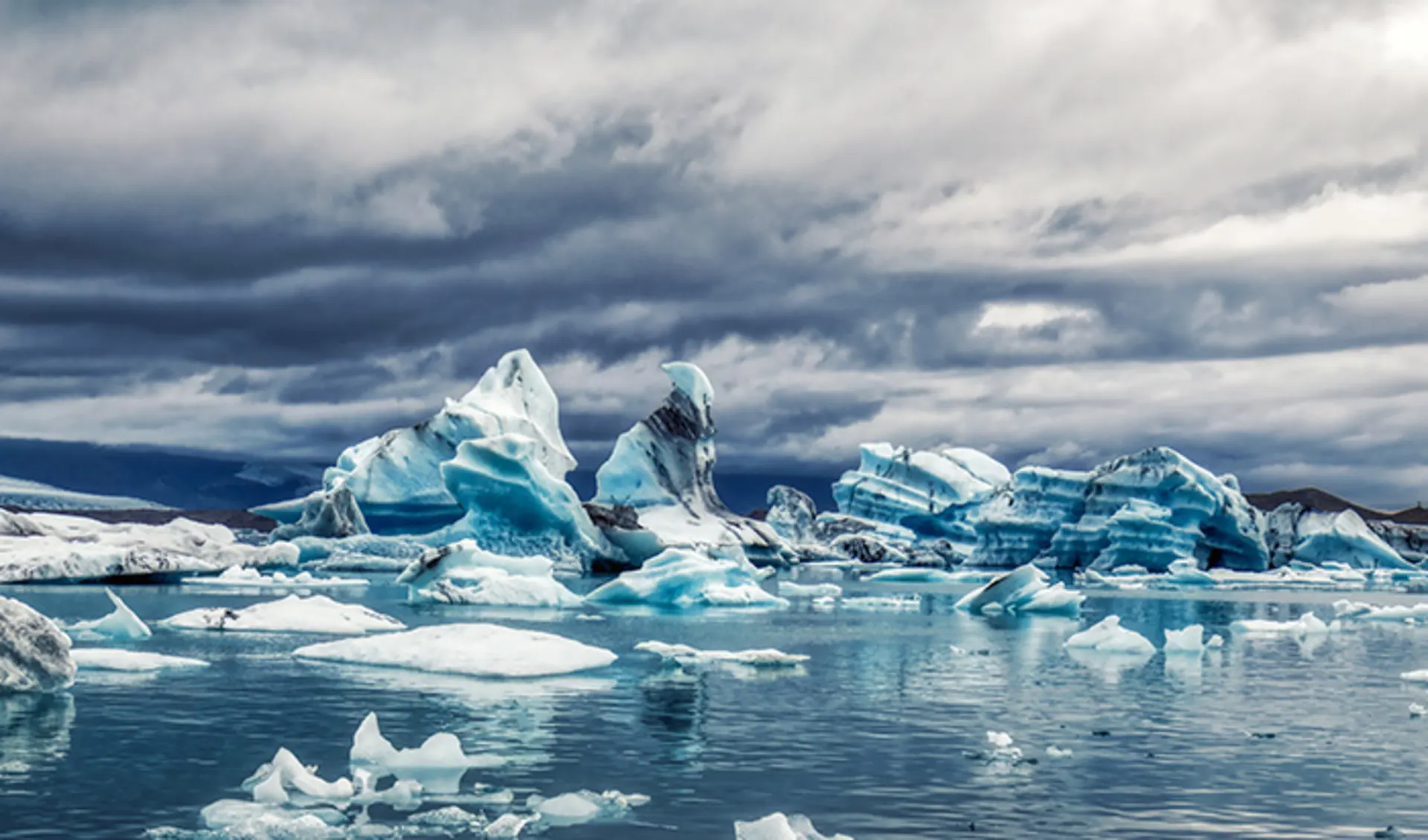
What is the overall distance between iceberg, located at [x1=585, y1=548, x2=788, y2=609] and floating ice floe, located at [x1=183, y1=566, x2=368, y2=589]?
9514 millimetres

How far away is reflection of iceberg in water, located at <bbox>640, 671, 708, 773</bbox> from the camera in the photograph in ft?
46.3

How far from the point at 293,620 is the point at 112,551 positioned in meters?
18.0

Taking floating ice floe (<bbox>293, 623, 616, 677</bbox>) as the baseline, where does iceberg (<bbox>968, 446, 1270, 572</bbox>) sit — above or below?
above

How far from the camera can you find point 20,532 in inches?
2013

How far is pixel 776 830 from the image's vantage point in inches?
372

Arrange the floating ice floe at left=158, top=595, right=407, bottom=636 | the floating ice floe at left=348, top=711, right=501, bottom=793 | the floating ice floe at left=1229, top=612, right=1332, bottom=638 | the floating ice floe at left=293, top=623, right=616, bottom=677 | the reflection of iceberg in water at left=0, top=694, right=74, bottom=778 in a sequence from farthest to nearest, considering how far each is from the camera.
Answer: the floating ice floe at left=1229, top=612, right=1332, bottom=638 < the floating ice floe at left=158, top=595, right=407, bottom=636 < the floating ice floe at left=293, top=623, right=616, bottom=677 < the reflection of iceberg in water at left=0, top=694, right=74, bottom=778 < the floating ice floe at left=348, top=711, right=501, bottom=793

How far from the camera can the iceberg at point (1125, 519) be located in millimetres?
64062

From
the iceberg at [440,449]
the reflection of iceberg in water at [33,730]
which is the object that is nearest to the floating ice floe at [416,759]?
the reflection of iceberg in water at [33,730]

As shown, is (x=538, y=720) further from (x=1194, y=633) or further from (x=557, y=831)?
(x=1194, y=633)

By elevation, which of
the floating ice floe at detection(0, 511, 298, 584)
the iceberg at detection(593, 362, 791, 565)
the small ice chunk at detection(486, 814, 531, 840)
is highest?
the iceberg at detection(593, 362, 791, 565)

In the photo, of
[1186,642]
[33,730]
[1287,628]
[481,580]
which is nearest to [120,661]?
[33,730]

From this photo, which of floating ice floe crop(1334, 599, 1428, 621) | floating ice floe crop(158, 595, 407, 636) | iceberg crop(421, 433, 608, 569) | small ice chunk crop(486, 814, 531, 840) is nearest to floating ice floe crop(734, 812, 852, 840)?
small ice chunk crop(486, 814, 531, 840)

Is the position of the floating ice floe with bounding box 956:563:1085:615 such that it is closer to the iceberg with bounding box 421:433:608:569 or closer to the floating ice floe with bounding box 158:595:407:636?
the floating ice floe with bounding box 158:595:407:636

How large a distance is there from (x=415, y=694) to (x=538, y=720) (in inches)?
108
